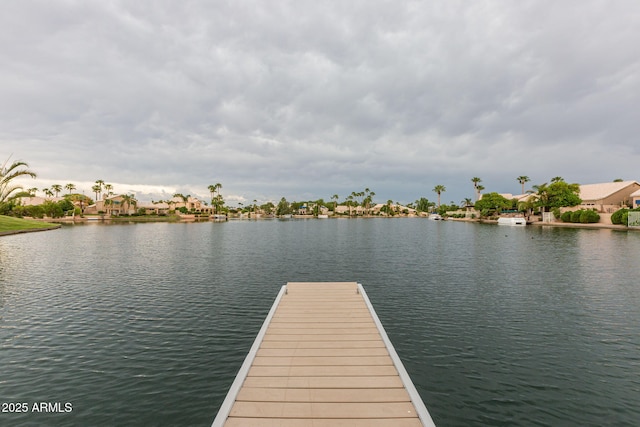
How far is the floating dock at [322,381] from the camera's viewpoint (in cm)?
582

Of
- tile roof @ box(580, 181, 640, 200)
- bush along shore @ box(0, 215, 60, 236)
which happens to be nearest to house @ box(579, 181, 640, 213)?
Result: tile roof @ box(580, 181, 640, 200)

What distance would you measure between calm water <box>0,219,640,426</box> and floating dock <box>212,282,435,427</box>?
1821mm

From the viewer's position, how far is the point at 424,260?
33156 mm

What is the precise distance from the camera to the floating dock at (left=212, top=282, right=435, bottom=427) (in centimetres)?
A: 582

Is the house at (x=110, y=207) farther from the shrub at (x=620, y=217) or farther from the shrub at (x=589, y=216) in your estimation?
the shrub at (x=620, y=217)

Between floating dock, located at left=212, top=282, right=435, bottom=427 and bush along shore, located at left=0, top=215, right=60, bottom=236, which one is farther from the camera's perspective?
bush along shore, located at left=0, top=215, right=60, bottom=236

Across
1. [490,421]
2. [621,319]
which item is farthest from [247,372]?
[621,319]

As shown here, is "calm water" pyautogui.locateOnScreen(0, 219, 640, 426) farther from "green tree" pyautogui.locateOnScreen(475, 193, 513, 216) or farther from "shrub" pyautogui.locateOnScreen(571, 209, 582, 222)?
"green tree" pyautogui.locateOnScreen(475, 193, 513, 216)

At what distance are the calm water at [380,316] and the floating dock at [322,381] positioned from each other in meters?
1.82

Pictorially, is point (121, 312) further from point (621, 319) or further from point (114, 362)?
point (621, 319)

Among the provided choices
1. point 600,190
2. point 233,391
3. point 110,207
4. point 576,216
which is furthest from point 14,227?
point 600,190

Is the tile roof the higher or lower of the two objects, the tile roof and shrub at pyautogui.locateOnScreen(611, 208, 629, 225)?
the higher

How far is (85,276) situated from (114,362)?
18.1m

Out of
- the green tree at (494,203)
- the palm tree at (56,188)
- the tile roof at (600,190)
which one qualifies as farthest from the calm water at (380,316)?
the palm tree at (56,188)
